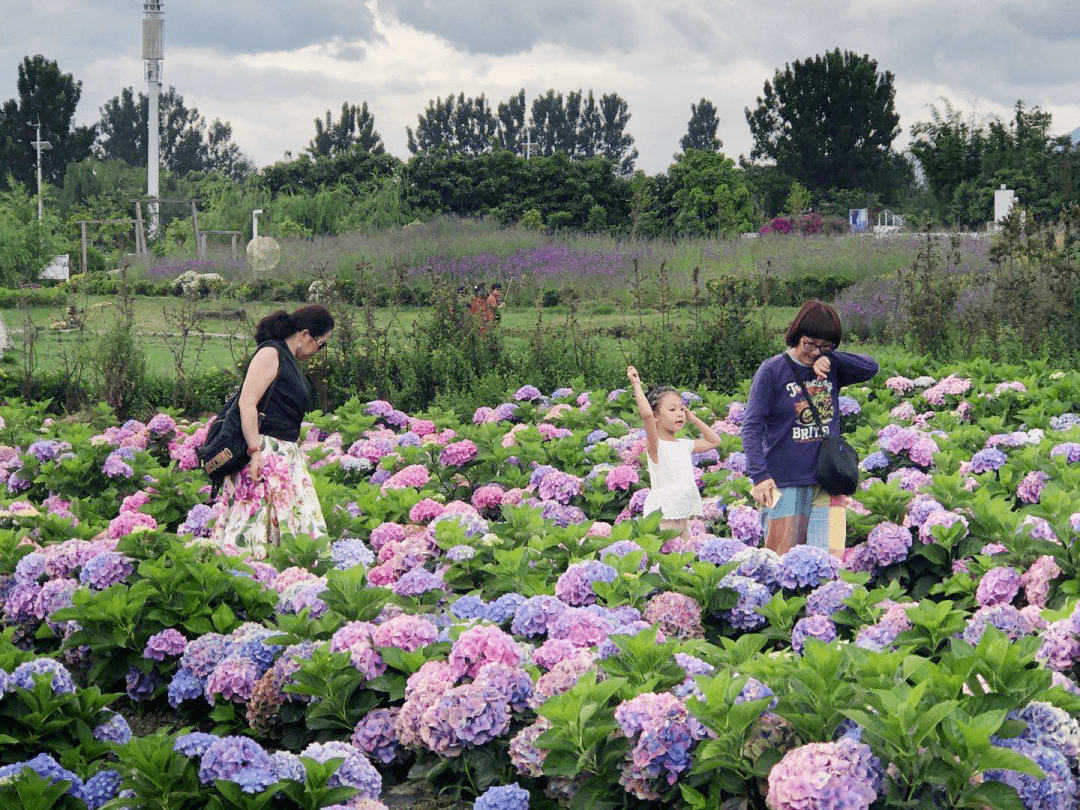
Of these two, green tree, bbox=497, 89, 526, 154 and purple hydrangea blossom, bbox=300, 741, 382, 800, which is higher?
green tree, bbox=497, 89, 526, 154

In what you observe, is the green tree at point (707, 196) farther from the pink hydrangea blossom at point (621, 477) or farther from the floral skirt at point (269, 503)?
the floral skirt at point (269, 503)

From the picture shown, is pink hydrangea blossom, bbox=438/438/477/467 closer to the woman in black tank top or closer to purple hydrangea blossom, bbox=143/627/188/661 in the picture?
the woman in black tank top

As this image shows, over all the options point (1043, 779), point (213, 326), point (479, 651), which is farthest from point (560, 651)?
point (213, 326)

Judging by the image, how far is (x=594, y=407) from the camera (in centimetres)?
838

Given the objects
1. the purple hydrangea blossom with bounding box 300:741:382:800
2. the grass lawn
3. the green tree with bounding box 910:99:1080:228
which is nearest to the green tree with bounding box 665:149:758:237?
the green tree with bounding box 910:99:1080:228

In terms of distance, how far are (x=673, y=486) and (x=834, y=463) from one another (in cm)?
84

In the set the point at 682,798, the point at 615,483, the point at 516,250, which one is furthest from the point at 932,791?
the point at 516,250

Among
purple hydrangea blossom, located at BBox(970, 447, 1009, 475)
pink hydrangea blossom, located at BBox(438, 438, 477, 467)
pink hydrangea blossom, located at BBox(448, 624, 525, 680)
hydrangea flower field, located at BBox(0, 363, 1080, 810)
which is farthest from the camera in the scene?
pink hydrangea blossom, located at BBox(438, 438, 477, 467)

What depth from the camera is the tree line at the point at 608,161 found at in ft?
105

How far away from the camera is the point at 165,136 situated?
7844 centimetres

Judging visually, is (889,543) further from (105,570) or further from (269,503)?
(105,570)

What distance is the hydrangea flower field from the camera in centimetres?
282

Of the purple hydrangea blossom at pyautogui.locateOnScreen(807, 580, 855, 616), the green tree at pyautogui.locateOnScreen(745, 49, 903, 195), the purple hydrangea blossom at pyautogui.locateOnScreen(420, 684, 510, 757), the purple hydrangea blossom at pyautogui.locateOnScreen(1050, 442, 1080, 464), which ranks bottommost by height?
the purple hydrangea blossom at pyautogui.locateOnScreen(420, 684, 510, 757)

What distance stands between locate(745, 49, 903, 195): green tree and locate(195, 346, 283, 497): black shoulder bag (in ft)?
144
